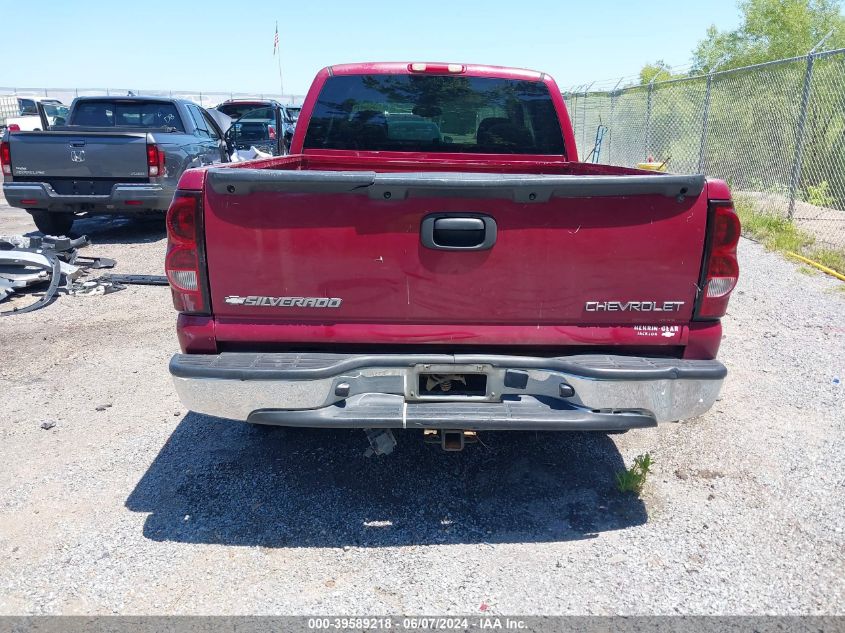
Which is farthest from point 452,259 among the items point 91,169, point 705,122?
point 705,122

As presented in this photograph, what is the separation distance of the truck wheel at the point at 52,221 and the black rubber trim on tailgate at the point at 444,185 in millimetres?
7902

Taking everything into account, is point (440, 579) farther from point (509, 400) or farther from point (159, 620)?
point (159, 620)

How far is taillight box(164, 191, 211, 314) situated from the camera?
2.76 metres

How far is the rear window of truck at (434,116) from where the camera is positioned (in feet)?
15.6

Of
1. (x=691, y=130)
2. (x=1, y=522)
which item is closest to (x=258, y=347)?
(x=1, y=522)

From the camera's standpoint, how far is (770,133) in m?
11.1

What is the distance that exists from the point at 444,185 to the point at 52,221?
8804mm

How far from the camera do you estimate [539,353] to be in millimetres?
2977

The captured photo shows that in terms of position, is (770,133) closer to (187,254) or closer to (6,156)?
(187,254)

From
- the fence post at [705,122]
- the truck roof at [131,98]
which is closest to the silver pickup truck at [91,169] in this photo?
the truck roof at [131,98]

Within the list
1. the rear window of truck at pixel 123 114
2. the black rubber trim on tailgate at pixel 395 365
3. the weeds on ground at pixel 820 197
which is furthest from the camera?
the weeds on ground at pixel 820 197

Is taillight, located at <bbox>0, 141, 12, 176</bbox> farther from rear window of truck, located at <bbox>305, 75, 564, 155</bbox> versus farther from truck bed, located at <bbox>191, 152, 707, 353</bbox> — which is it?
truck bed, located at <bbox>191, 152, 707, 353</bbox>

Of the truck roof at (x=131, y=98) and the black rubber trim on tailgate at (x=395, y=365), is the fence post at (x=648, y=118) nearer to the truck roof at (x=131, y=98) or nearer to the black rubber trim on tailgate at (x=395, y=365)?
the truck roof at (x=131, y=98)

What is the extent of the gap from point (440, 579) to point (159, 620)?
1.11 meters
